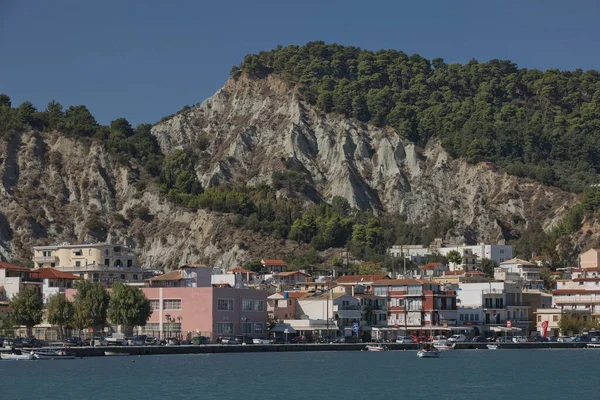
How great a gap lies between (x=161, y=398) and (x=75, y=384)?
9036 millimetres

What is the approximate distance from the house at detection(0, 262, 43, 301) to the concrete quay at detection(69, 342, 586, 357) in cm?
2476

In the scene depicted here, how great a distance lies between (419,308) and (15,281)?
41.9 m

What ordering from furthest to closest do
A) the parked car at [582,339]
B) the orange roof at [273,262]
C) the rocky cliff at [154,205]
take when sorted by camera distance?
the rocky cliff at [154,205], the orange roof at [273,262], the parked car at [582,339]

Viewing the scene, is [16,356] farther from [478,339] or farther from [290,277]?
[290,277]

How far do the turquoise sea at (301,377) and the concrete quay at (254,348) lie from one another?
1508 mm

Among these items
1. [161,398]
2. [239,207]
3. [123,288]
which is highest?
[239,207]

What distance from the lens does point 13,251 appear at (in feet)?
580

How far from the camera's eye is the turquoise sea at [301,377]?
241 ft

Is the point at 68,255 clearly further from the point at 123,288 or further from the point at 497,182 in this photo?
the point at 497,182

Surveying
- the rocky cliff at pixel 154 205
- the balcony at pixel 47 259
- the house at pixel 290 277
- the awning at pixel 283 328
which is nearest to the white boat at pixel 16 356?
the awning at pixel 283 328

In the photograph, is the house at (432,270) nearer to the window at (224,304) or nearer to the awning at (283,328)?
the awning at (283,328)

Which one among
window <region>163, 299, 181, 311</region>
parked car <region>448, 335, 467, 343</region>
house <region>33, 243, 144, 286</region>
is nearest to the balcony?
house <region>33, 243, 144, 286</region>

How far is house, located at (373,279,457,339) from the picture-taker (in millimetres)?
127312

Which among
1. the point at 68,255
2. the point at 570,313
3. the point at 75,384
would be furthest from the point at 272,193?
the point at 75,384
